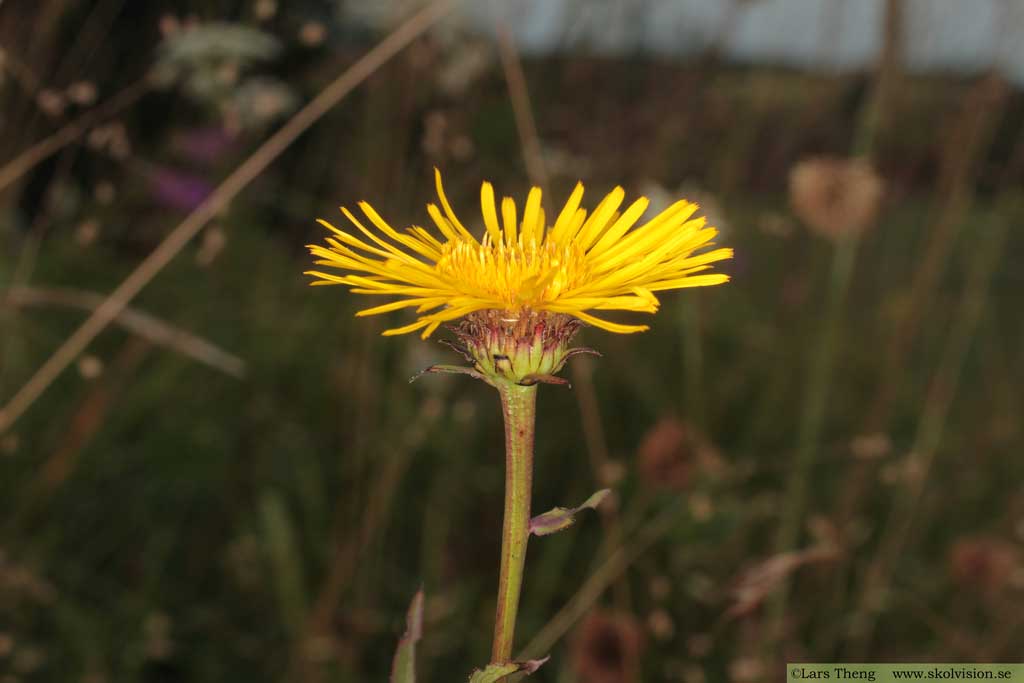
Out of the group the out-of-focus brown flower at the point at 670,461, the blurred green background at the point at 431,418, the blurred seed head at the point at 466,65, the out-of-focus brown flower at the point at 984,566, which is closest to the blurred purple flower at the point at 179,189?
the blurred green background at the point at 431,418

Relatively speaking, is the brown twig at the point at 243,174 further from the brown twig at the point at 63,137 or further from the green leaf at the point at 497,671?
the green leaf at the point at 497,671

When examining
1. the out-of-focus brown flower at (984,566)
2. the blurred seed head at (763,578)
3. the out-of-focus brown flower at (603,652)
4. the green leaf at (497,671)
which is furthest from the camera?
the out-of-focus brown flower at (984,566)

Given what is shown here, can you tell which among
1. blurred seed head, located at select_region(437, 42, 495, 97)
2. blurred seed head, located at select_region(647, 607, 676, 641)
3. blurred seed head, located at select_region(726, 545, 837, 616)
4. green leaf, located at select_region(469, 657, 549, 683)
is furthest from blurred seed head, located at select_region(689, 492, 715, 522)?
blurred seed head, located at select_region(437, 42, 495, 97)

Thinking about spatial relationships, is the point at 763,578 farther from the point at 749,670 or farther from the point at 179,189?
the point at 179,189

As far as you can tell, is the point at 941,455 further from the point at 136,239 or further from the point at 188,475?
the point at 136,239

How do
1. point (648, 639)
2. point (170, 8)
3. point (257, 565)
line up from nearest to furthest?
point (648, 639), point (257, 565), point (170, 8)

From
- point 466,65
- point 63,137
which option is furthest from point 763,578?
point 466,65

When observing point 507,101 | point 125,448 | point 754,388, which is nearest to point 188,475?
point 125,448
